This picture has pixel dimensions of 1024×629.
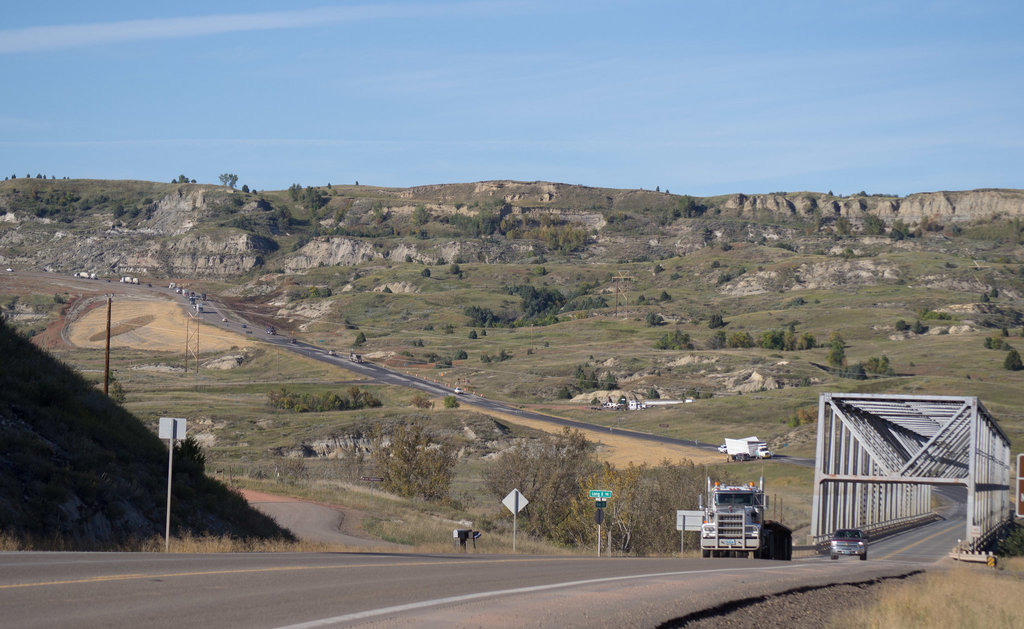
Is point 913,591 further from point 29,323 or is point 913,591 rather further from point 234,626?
point 29,323

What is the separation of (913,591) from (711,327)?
502 feet

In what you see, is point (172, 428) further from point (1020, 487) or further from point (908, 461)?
point (908, 461)

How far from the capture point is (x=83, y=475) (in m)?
24.0

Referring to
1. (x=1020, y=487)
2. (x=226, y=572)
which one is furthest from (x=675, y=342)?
(x=226, y=572)

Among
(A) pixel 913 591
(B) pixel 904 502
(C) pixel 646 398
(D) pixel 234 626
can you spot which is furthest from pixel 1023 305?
(D) pixel 234 626

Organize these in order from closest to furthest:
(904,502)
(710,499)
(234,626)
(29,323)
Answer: (234,626), (710,499), (904,502), (29,323)

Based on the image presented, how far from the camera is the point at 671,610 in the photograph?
13758 mm

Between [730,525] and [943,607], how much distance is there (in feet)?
52.8

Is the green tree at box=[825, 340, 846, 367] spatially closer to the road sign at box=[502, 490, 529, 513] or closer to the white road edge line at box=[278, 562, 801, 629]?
the road sign at box=[502, 490, 529, 513]

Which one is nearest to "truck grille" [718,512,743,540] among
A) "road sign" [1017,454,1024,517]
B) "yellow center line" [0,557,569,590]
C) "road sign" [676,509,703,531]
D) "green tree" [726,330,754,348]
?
"road sign" [676,509,703,531]

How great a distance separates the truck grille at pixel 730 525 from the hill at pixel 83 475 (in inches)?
581

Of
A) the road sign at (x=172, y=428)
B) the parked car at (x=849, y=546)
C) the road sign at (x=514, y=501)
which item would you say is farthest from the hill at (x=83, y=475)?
the parked car at (x=849, y=546)

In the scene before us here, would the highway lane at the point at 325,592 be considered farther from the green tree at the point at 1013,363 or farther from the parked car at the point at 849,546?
the green tree at the point at 1013,363

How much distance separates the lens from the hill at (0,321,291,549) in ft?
71.8
